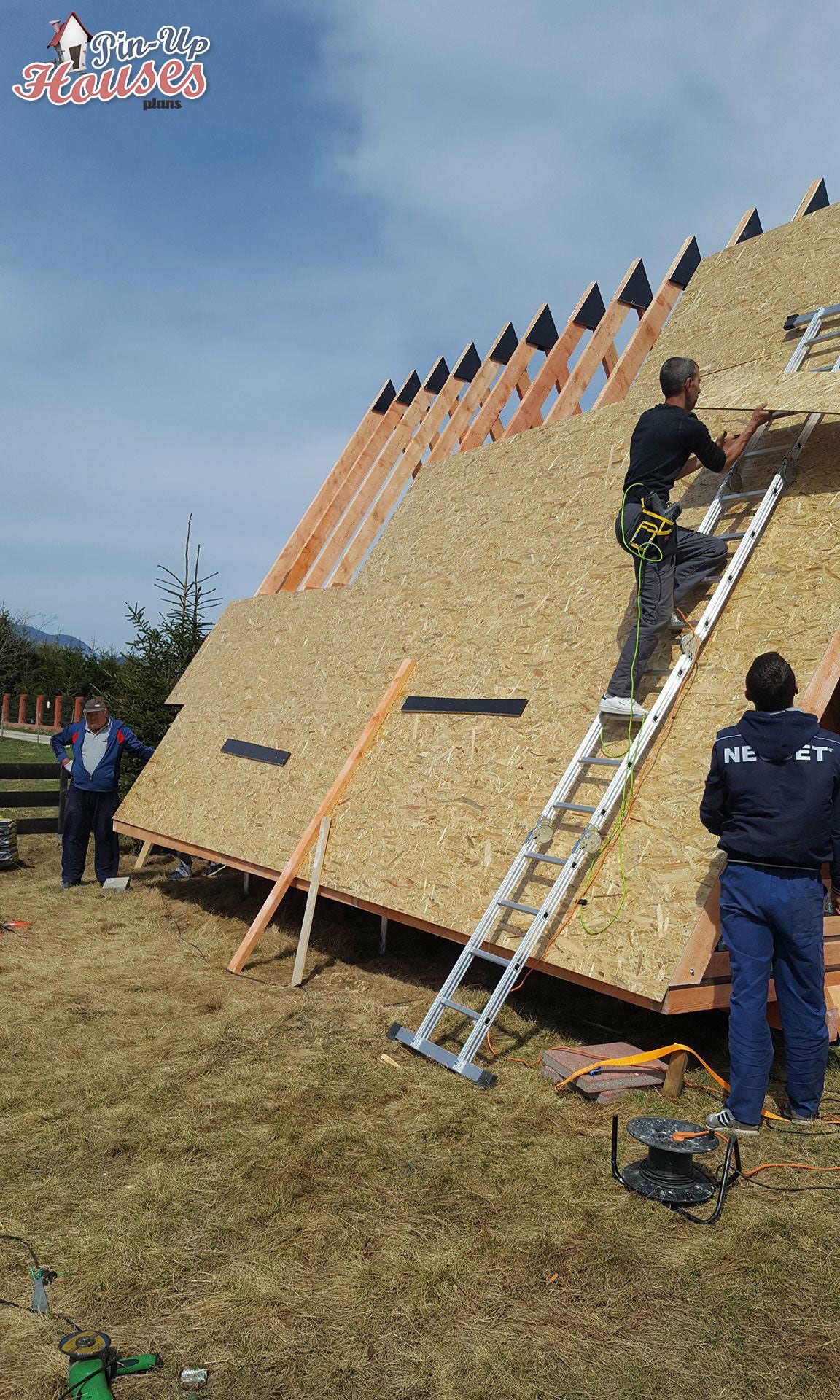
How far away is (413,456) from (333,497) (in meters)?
0.99

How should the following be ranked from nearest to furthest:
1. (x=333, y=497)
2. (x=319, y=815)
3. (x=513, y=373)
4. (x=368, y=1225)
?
(x=368, y=1225) → (x=319, y=815) → (x=513, y=373) → (x=333, y=497)

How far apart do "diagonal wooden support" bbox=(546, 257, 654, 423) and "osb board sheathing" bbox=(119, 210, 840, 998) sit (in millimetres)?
992

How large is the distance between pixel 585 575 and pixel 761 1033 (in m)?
3.26

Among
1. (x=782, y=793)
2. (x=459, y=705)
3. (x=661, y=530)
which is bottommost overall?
(x=782, y=793)

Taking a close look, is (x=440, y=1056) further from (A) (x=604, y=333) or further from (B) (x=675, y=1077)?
(A) (x=604, y=333)

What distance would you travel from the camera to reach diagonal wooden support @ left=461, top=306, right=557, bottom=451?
955 cm

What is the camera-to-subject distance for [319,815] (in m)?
6.56

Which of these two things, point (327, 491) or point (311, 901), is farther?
point (327, 491)

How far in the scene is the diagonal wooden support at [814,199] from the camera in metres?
7.50

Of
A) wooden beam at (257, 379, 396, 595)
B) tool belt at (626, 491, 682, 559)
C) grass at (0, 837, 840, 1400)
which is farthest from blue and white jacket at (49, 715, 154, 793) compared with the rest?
tool belt at (626, 491, 682, 559)

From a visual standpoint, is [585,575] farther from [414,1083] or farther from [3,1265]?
[3,1265]

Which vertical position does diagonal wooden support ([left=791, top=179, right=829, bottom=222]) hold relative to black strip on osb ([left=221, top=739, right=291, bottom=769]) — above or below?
above

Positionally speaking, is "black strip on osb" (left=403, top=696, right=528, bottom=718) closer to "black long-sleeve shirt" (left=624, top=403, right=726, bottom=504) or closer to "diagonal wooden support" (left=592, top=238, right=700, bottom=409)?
"black long-sleeve shirt" (left=624, top=403, right=726, bottom=504)

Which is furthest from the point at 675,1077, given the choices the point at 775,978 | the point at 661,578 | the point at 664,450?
the point at 664,450
